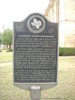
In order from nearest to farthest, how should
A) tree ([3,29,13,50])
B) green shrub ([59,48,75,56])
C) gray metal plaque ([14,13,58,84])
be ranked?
gray metal plaque ([14,13,58,84]) < green shrub ([59,48,75,56]) < tree ([3,29,13,50])

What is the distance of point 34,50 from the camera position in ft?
21.7

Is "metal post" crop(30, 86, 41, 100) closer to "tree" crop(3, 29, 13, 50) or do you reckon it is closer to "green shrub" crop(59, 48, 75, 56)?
"green shrub" crop(59, 48, 75, 56)

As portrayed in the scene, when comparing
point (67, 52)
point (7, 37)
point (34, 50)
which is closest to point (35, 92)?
point (34, 50)

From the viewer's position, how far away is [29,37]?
661cm

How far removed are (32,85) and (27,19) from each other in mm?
1453

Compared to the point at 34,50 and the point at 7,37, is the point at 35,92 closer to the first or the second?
the point at 34,50

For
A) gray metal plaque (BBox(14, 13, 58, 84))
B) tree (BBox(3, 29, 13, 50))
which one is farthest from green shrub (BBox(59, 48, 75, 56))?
tree (BBox(3, 29, 13, 50))

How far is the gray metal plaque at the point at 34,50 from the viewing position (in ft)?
21.6

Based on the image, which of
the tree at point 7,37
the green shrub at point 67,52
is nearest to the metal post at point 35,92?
the green shrub at point 67,52

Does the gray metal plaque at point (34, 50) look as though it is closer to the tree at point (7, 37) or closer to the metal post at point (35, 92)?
the metal post at point (35, 92)

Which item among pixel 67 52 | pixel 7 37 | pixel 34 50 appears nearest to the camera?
pixel 34 50

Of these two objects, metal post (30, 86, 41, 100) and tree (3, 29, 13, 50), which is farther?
tree (3, 29, 13, 50)

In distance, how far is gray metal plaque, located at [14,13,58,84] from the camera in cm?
659

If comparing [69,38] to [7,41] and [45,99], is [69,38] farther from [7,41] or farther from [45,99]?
[7,41]
